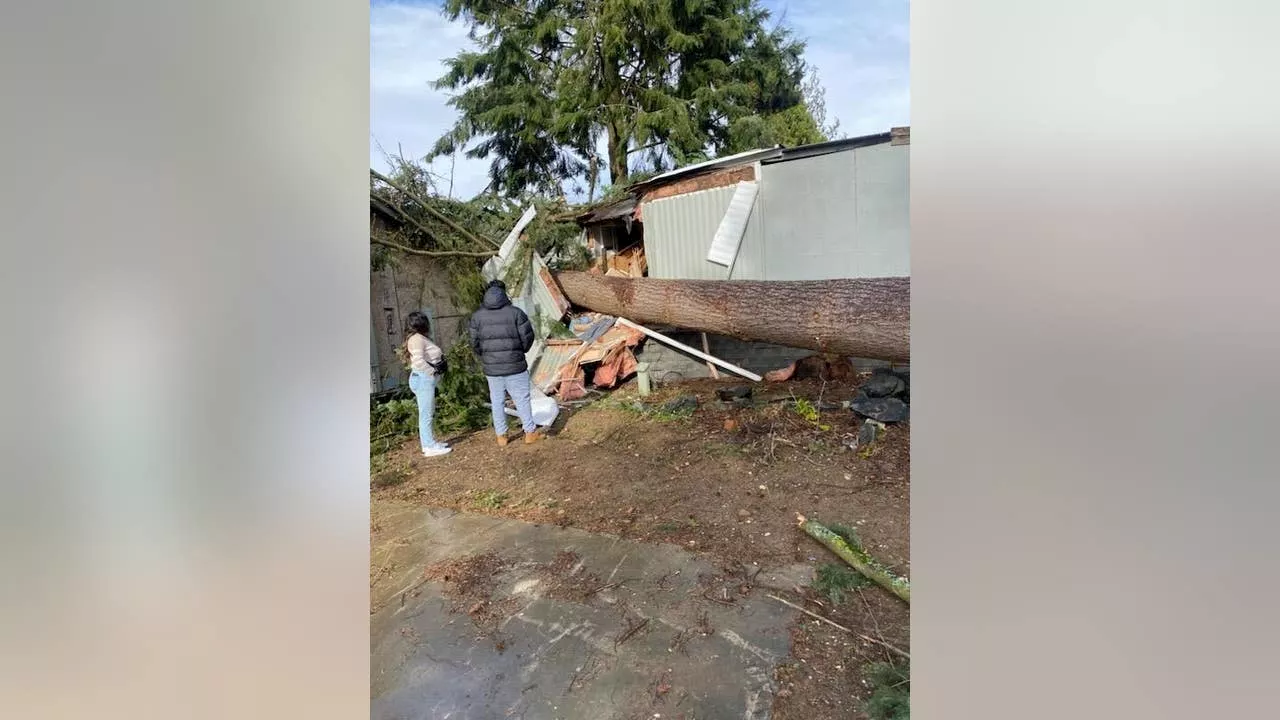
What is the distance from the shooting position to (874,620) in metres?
2.30

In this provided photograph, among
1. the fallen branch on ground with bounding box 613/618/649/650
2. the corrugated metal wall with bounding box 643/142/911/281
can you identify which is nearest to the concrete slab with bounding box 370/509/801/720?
the fallen branch on ground with bounding box 613/618/649/650

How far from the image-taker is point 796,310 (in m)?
4.24

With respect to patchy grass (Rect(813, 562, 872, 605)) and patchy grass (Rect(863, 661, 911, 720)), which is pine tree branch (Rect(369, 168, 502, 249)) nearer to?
patchy grass (Rect(813, 562, 872, 605))

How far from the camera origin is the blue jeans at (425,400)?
5016mm

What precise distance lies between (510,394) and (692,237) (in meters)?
3.43

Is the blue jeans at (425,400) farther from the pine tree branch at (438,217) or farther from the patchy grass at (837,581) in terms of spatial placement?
the patchy grass at (837,581)

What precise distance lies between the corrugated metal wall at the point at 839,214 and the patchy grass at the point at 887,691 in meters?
4.86

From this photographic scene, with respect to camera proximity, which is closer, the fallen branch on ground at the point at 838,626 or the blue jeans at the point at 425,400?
the fallen branch on ground at the point at 838,626

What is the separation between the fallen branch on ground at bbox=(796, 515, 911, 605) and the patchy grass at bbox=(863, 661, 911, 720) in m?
0.44

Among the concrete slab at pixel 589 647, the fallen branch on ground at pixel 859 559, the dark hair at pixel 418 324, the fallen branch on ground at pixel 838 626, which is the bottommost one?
the concrete slab at pixel 589 647

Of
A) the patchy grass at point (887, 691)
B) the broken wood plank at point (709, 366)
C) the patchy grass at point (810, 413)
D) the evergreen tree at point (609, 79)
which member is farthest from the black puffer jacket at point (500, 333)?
the evergreen tree at point (609, 79)
